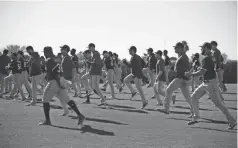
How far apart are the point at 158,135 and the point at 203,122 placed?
224cm

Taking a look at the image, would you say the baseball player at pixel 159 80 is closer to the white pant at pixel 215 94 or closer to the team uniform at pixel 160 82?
the team uniform at pixel 160 82

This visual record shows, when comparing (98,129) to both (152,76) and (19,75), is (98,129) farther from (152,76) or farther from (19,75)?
(152,76)

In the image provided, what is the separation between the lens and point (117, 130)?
274 inches

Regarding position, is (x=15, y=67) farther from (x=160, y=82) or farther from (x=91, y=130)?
(x=91, y=130)

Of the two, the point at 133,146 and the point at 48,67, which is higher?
the point at 48,67

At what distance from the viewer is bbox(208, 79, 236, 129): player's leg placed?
7.12 m

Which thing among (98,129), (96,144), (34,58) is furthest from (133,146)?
(34,58)

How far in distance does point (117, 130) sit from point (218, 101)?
8.42 feet

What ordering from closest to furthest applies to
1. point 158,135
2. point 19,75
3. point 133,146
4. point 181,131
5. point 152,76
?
point 133,146, point 158,135, point 181,131, point 19,75, point 152,76

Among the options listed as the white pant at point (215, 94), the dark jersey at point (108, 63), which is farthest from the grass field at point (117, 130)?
the dark jersey at point (108, 63)

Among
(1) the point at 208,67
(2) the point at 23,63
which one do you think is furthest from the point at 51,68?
(2) the point at 23,63

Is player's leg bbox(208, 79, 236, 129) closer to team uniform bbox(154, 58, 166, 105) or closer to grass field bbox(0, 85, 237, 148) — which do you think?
grass field bbox(0, 85, 237, 148)

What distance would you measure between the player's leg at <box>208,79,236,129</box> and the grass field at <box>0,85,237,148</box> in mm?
230

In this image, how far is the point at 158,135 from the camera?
648 centimetres
